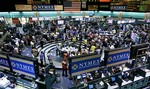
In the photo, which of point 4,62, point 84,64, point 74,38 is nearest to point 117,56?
point 84,64

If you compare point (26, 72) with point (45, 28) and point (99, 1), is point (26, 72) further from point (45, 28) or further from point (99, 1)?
point (45, 28)

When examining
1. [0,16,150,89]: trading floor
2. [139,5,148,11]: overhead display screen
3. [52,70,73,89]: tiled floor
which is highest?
[139,5,148,11]: overhead display screen

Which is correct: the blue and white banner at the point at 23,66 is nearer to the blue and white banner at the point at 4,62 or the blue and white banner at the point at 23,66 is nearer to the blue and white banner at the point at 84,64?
the blue and white banner at the point at 4,62

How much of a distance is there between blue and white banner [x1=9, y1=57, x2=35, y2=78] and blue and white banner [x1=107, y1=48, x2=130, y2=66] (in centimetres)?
279

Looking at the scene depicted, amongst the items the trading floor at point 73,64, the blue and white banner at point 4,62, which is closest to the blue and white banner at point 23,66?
the trading floor at point 73,64

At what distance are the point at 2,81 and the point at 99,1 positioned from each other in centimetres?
891

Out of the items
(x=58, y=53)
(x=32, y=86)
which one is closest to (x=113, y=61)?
(x=32, y=86)

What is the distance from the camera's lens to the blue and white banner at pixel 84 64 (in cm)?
421

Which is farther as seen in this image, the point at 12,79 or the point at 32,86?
the point at 12,79

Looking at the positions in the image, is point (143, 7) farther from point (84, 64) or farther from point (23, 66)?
point (23, 66)

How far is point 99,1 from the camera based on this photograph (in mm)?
10258

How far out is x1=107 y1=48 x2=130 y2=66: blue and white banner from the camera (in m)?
4.81

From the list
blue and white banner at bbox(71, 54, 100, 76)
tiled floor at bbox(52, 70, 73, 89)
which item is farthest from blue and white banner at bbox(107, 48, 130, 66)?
tiled floor at bbox(52, 70, 73, 89)

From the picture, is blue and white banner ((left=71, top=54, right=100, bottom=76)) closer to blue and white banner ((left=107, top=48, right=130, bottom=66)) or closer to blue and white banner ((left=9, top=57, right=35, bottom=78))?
blue and white banner ((left=107, top=48, right=130, bottom=66))
